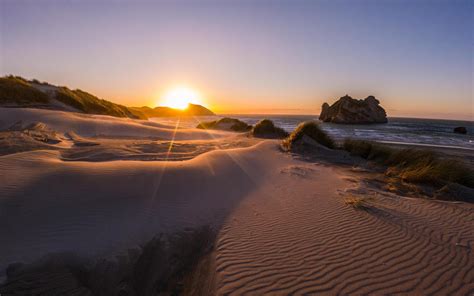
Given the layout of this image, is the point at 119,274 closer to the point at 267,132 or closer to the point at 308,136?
the point at 308,136

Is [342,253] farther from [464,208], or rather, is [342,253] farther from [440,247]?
[464,208]

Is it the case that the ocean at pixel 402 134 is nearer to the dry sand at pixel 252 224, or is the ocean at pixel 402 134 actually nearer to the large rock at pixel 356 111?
the large rock at pixel 356 111

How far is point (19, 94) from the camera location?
51.7ft

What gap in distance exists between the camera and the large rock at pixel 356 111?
52.4 metres

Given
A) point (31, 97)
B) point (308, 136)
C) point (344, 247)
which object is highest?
point (31, 97)

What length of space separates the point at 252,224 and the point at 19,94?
20.1 metres

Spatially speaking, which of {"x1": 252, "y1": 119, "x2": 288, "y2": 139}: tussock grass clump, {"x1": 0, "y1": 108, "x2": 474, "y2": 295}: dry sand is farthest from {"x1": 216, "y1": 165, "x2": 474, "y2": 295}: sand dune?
{"x1": 252, "y1": 119, "x2": 288, "y2": 139}: tussock grass clump

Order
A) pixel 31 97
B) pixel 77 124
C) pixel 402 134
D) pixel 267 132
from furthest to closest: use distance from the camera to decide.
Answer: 1. pixel 402 134
2. pixel 267 132
3. pixel 31 97
4. pixel 77 124

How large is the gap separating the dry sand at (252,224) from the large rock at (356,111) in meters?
52.4

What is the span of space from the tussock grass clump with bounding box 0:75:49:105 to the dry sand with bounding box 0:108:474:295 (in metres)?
14.1

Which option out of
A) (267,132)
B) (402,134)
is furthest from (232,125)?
(402,134)

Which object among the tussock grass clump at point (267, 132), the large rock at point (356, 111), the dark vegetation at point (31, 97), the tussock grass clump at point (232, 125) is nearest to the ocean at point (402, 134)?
the tussock grass clump at point (232, 125)

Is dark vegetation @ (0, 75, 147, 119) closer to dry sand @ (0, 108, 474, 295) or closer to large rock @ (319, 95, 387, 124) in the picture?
dry sand @ (0, 108, 474, 295)

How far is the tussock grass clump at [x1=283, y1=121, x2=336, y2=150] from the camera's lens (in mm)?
11102
